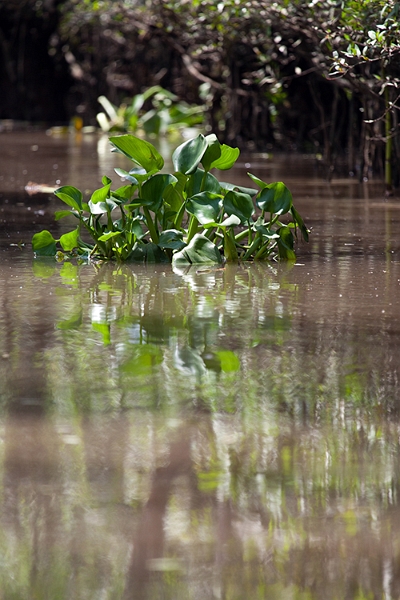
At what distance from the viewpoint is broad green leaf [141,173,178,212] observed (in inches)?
167

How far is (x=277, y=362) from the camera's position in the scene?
9.05ft

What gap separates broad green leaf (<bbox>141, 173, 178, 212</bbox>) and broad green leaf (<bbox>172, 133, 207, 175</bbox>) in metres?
0.08

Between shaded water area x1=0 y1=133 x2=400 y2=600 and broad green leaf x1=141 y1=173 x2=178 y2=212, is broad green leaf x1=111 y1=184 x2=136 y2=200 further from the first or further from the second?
shaded water area x1=0 y1=133 x2=400 y2=600

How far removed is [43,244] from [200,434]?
8.04 feet

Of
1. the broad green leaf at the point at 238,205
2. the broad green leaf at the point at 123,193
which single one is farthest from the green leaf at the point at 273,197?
the broad green leaf at the point at 123,193

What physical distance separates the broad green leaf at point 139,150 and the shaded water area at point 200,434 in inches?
18.3

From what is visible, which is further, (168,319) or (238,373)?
(168,319)

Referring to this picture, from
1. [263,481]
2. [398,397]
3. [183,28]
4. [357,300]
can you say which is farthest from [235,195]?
[183,28]

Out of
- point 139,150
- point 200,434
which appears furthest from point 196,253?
point 200,434

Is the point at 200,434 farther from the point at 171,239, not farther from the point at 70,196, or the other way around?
the point at 70,196

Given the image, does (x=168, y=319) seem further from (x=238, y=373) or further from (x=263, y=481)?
(x=263, y=481)

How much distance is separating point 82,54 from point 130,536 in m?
18.1

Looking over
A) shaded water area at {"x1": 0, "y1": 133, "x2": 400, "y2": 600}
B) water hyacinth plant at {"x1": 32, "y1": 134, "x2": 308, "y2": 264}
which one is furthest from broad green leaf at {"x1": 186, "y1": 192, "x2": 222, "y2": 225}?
shaded water area at {"x1": 0, "y1": 133, "x2": 400, "y2": 600}

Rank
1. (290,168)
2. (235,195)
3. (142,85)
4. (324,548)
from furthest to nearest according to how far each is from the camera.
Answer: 1. (142,85)
2. (290,168)
3. (235,195)
4. (324,548)
